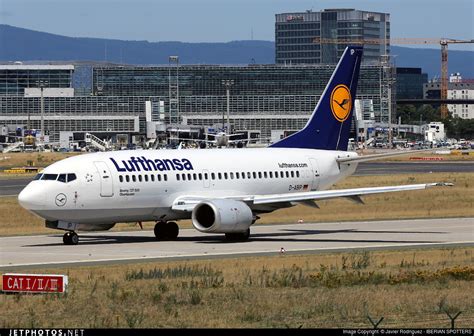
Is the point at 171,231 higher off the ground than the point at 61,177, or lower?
lower

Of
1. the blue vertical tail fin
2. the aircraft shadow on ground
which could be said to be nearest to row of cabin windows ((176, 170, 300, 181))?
the aircraft shadow on ground

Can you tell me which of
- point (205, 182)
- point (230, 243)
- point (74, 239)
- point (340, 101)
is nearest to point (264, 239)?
point (230, 243)

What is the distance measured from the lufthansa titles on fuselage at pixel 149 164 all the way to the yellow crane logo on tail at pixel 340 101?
10.5 meters

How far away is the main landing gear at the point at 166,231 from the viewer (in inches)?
2194

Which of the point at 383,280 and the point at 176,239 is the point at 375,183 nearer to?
the point at 176,239

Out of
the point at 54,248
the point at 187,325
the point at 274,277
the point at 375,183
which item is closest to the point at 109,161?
the point at 54,248

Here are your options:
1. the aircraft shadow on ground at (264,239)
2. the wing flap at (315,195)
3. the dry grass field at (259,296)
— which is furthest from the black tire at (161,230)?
the dry grass field at (259,296)

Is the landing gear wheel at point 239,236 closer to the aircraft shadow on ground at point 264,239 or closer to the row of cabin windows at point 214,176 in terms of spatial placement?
the aircraft shadow on ground at point 264,239

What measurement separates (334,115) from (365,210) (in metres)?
11.8

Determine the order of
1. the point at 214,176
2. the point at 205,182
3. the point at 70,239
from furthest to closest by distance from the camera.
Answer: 1. the point at 214,176
2. the point at 205,182
3. the point at 70,239

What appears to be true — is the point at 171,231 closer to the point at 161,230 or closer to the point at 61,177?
the point at 161,230

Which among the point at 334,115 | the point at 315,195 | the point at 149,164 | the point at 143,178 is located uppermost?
the point at 334,115

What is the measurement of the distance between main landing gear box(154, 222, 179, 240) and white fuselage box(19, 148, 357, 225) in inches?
19.6

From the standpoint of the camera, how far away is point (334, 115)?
6316 cm
